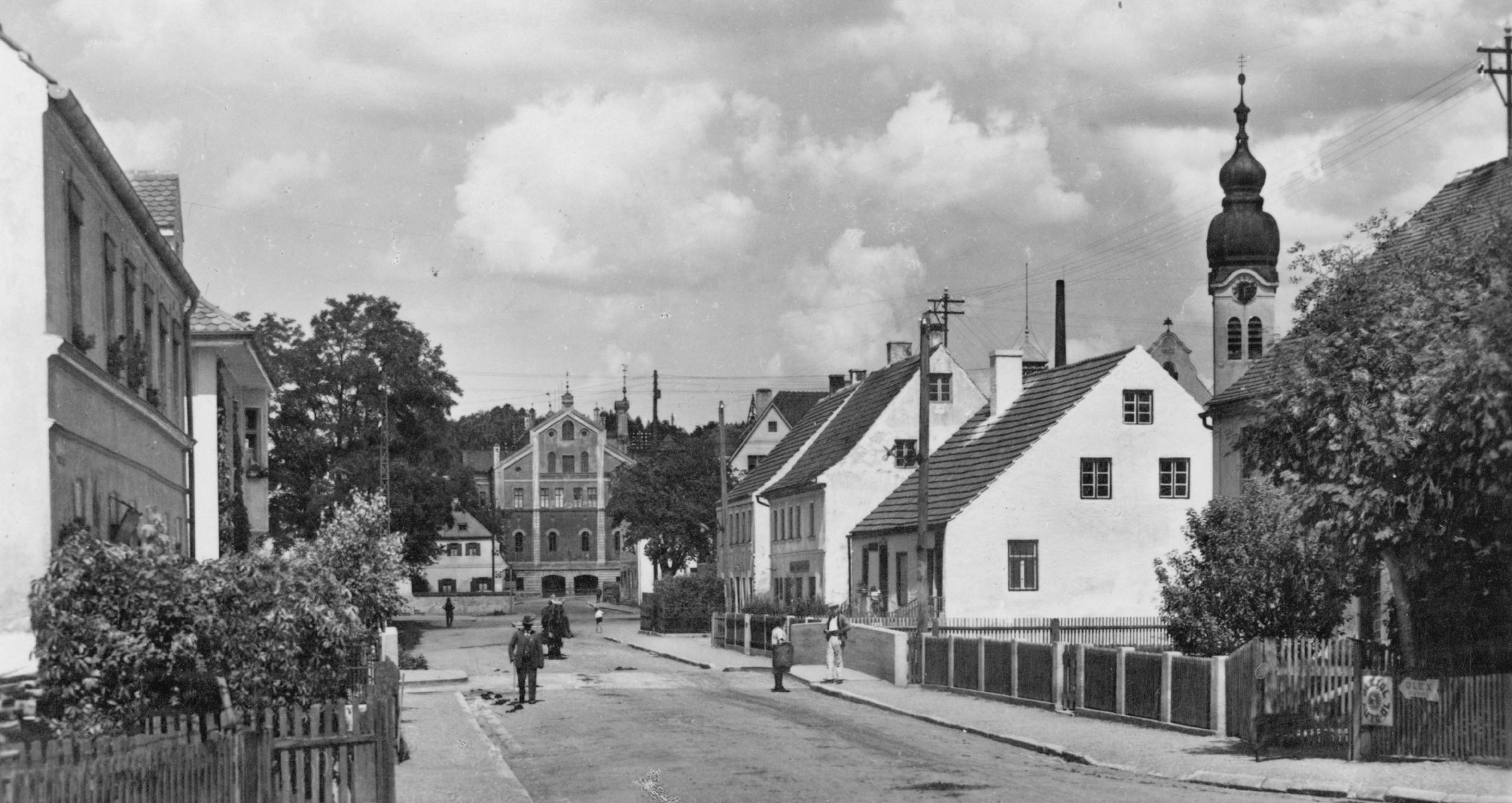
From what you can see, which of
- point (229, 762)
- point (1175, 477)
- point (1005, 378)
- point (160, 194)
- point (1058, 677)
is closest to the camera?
point (229, 762)

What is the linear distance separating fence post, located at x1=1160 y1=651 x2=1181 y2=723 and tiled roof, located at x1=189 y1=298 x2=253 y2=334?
17.3 m

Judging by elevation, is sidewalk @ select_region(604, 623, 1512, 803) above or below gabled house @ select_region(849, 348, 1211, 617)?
below

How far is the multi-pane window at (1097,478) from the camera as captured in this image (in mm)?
46812

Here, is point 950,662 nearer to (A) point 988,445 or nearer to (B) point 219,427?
(B) point 219,427

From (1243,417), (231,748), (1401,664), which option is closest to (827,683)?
(1243,417)

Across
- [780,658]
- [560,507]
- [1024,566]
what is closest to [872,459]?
[1024,566]

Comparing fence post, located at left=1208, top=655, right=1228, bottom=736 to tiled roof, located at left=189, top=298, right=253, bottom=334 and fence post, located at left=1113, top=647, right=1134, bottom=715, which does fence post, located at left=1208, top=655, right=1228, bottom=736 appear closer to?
fence post, located at left=1113, top=647, right=1134, bottom=715

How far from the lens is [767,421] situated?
108 metres

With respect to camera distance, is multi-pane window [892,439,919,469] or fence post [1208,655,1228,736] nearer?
fence post [1208,655,1228,736]

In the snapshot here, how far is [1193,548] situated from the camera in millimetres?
24906

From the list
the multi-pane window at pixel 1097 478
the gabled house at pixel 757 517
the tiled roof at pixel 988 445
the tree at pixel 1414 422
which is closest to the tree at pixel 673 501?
the gabled house at pixel 757 517

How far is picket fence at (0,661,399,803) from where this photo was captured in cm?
1147

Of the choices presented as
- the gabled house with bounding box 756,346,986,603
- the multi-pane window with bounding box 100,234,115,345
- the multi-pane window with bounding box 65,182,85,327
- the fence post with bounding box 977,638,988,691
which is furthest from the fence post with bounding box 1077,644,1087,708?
the gabled house with bounding box 756,346,986,603

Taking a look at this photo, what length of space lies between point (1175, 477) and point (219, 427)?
27.3 m
